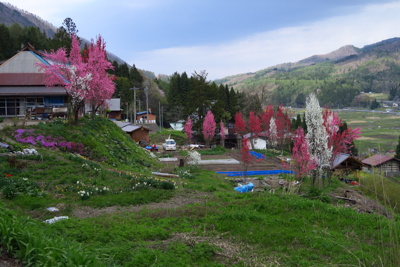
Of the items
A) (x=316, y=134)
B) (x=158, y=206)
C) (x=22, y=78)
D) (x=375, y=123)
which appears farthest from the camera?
(x=375, y=123)

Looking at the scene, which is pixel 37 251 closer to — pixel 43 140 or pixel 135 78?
pixel 43 140

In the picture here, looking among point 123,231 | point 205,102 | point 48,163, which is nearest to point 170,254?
point 123,231

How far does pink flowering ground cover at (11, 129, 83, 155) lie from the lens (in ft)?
53.0

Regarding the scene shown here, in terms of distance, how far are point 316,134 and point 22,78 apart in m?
29.7

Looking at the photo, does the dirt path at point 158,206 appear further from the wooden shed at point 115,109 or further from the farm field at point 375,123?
the farm field at point 375,123

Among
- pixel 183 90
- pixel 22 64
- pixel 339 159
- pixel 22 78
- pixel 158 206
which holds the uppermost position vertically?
pixel 183 90

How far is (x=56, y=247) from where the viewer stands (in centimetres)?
440

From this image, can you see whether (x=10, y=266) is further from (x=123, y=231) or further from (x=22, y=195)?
(x=22, y=195)

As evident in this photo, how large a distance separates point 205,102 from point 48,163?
116 ft

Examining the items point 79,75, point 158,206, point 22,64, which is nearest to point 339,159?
point 158,206

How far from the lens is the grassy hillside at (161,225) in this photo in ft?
16.6

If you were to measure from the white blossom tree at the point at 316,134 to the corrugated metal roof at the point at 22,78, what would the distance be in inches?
1023

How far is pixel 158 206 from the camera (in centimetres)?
1080

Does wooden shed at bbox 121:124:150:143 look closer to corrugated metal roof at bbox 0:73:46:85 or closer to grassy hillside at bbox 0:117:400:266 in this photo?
corrugated metal roof at bbox 0:73:46:85
